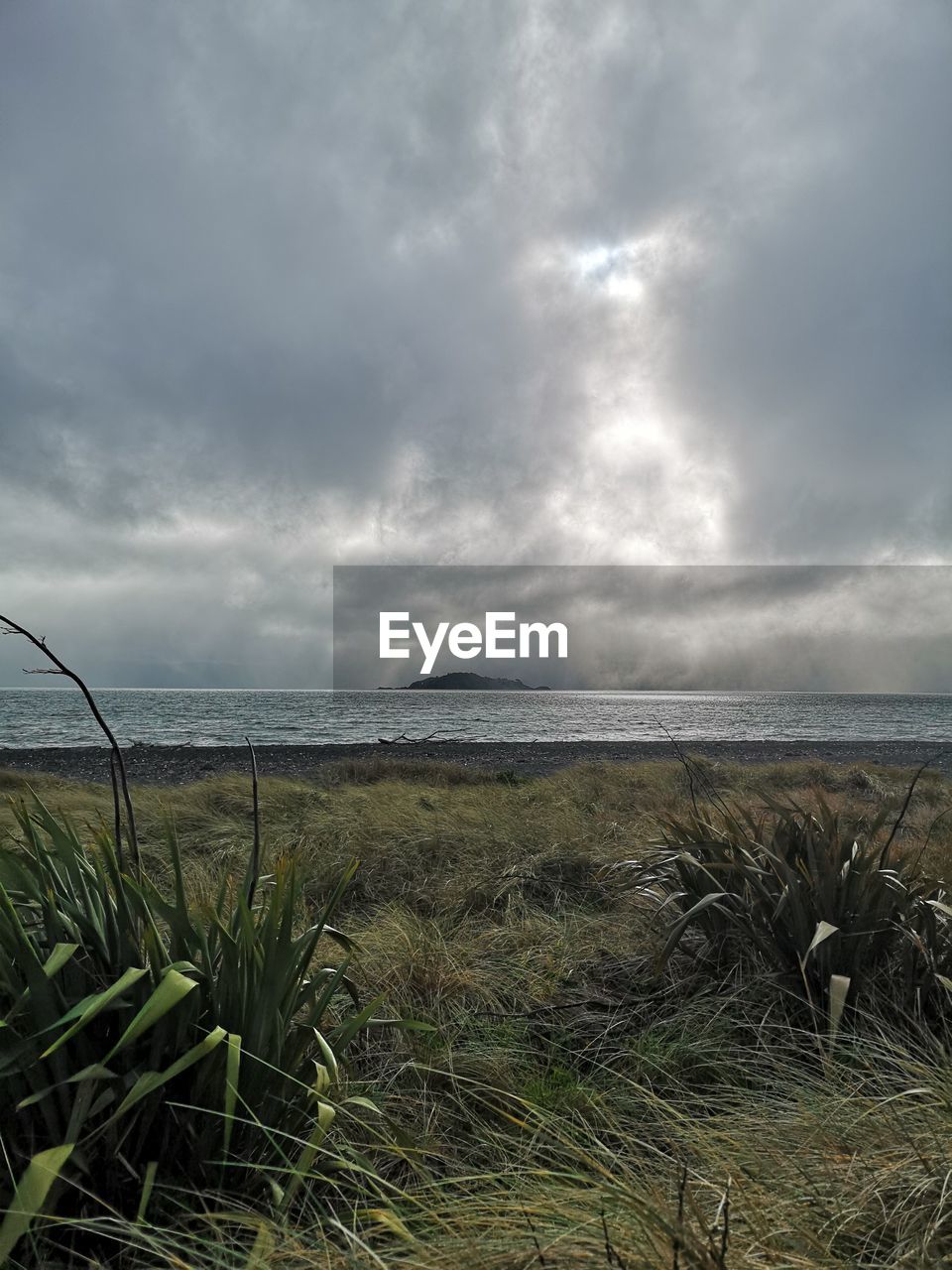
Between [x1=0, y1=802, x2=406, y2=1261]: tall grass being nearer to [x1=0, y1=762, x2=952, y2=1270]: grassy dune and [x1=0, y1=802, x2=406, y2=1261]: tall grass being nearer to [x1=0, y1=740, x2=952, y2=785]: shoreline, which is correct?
[x1=0, y1=762, x2=952, y2=1270]: grassy dune

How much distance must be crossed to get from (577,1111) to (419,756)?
2250cm

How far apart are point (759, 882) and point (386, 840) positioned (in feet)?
15.2

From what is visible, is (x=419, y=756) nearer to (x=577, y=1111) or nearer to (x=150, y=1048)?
(x=577, y=1111)

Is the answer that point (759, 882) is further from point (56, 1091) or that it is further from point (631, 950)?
point (56, 1091)

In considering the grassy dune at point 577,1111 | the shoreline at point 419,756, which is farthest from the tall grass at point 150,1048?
the shoreline at point 419,756

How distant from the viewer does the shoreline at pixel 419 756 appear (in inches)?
816

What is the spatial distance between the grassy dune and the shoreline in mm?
14410

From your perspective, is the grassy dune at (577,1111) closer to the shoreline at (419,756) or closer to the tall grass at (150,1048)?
the tall grass at (150,1048)

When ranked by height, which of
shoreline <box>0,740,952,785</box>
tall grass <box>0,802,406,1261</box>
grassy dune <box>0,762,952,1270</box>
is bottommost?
shoreline <box>0,740,952,785</box>

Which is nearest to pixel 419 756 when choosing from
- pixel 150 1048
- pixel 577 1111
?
pixel 577 1111

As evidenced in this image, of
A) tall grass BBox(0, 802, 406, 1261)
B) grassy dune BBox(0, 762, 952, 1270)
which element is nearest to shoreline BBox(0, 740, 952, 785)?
grassy dune BBox(0, 762, 952, 1270)

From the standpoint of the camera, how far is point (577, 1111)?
91.5 inches

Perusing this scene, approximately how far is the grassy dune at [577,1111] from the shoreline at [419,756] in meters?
14.4

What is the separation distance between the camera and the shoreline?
68.0 feet
